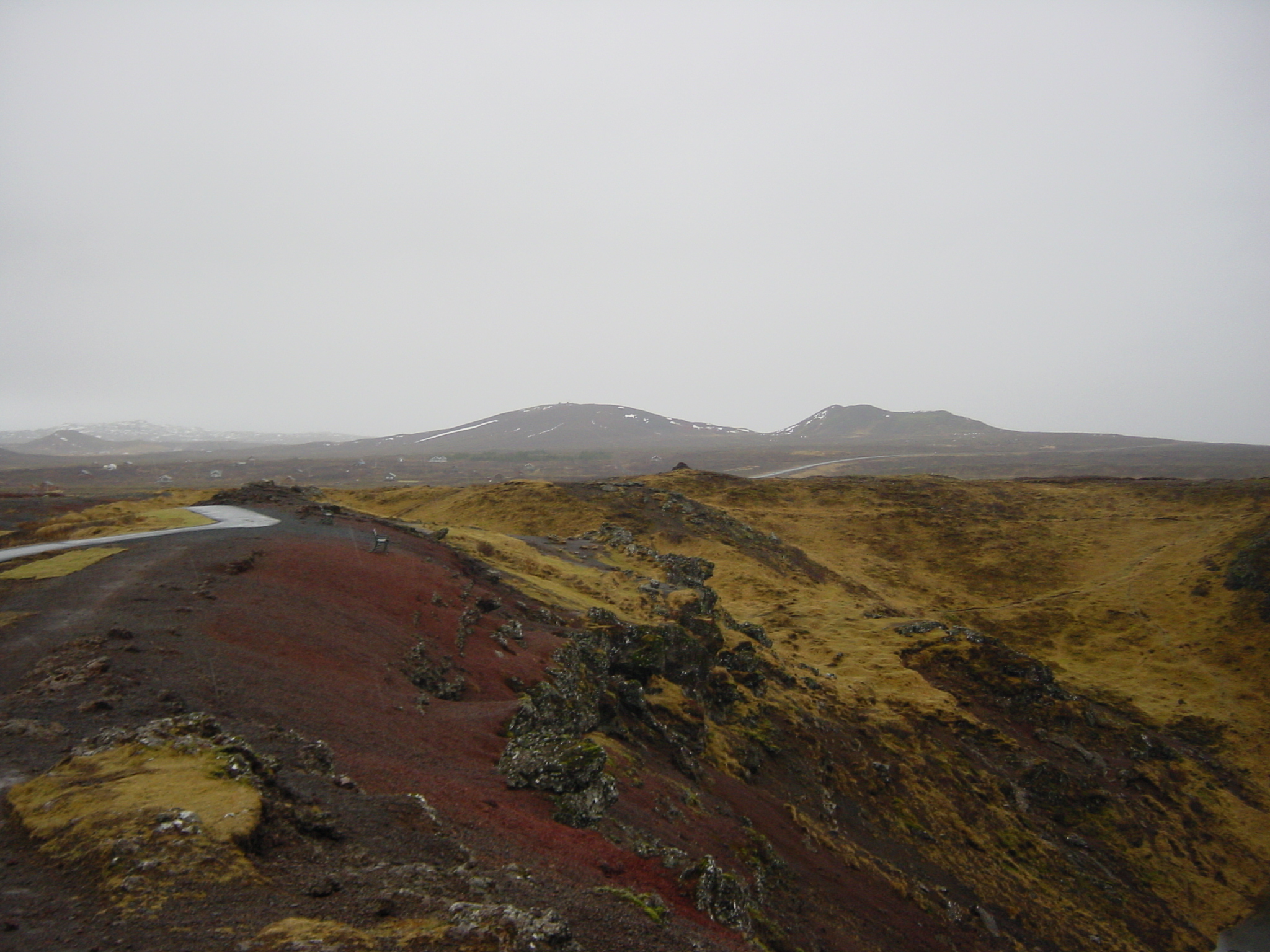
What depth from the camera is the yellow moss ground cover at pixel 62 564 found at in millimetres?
15695

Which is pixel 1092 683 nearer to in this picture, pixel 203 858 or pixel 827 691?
pixel 827 691

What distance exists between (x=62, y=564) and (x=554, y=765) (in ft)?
52.7

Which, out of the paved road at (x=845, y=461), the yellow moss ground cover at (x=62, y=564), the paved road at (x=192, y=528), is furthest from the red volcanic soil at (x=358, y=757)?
the paved road at (x=845, y=461)

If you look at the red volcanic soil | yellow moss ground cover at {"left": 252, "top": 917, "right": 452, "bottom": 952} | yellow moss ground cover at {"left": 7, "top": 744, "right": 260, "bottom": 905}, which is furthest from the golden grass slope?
yellow moss ground cover at {"left": 252, "top": 917, "right": 452, "bottom": 952}

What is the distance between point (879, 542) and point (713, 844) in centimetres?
4342

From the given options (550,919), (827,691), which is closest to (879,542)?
(827,691)

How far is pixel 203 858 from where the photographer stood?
6.27 meters

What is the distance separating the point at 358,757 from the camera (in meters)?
9.62

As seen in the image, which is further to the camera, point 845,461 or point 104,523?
point 845,461

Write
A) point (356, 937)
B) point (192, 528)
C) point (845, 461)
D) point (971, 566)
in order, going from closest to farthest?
1. point (356, 937)
2. point (192, 528)
3. point (971, 566)
4. point (845, 461)

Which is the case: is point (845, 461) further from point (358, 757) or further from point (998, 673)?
point (358, 757)

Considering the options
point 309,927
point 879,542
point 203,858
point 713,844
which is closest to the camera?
point 309,927

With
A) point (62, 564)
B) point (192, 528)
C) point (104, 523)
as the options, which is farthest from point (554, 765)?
point (104, 523)

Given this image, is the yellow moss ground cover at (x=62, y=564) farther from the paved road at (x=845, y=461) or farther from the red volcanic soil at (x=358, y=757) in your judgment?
the paved road at (x=845, y=461)
